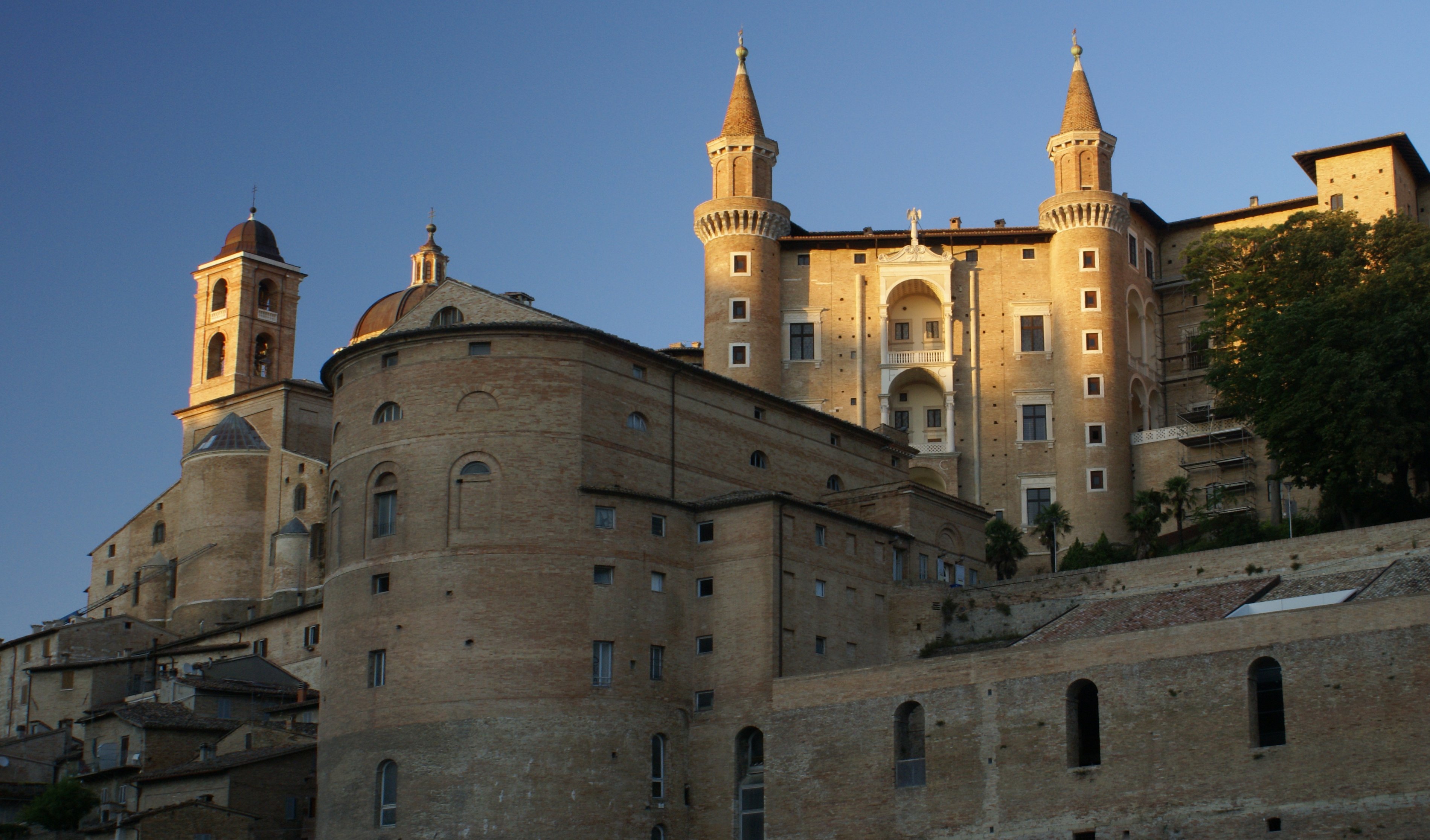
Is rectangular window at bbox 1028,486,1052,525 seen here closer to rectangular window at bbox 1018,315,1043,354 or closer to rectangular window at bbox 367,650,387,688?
rectangular window at bbox 1018,315,1043,354

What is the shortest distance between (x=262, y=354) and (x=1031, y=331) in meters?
39.0

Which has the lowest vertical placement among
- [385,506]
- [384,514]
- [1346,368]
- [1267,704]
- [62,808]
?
[62,808]

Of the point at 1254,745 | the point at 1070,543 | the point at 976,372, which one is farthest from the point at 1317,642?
the point at 976,372

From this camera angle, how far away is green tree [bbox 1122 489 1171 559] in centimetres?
7069

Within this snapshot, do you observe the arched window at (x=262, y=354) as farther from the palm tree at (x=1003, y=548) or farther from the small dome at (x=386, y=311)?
the palm tree at (x=1003, y=548)

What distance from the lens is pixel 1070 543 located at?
7588cm

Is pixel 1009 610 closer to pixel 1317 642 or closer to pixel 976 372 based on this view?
pixel 1317 642

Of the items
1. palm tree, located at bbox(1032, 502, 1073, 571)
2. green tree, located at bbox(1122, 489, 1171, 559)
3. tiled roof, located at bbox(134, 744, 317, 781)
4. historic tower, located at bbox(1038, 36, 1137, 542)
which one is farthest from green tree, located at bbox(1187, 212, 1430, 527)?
tiled roof, located at bbox(134, 744, 317, 781)


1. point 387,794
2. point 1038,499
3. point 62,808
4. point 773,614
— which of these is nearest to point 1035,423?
point 1038,499

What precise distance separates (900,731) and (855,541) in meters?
9.98

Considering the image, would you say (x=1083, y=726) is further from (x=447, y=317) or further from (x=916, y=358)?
(x=916, y=358)

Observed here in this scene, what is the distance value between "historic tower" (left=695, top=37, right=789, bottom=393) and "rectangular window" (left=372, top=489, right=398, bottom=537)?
86.2 ft

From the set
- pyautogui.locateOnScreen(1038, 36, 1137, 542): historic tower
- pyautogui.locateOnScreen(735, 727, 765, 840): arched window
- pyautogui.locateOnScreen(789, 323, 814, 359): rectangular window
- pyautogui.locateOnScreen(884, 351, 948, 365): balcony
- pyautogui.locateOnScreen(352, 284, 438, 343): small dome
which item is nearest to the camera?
pyautogui.locateOnScreen(735, 727, 765, 840): arched window

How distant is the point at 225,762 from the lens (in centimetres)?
5722
